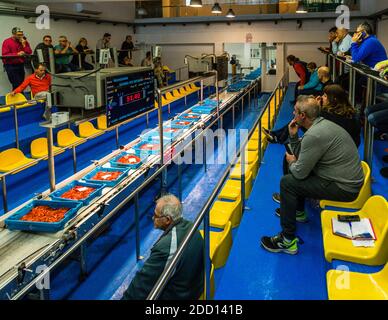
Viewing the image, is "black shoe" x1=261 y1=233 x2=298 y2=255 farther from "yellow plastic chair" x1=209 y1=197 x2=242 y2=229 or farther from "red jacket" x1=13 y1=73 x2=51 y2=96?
"red jacket" x1=13 y1=73 x2=51 y2=96

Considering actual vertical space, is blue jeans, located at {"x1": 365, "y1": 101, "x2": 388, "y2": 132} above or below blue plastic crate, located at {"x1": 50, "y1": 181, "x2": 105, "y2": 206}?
above

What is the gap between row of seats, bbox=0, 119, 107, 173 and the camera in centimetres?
614

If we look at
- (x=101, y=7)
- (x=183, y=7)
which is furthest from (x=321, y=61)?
(x=101, y=7)

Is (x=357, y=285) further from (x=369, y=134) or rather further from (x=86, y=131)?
(x=86, y=131)

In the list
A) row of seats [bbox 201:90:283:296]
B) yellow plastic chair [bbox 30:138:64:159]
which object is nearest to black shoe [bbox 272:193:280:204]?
row of seats [bbox 201:90:283:296]

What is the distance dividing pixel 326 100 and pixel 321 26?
14349mm

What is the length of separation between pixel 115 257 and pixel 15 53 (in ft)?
23.1

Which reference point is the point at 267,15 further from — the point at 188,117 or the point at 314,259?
the point at 314,259

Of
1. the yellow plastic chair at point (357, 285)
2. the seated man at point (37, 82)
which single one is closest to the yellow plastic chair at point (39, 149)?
the seated man at point (37, 82)

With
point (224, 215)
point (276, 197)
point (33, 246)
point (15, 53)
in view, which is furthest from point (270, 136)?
point (15, 53)

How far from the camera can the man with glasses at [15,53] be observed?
980 centimetres

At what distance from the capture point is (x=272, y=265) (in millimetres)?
3428

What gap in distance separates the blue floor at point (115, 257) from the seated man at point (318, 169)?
69.2 inches

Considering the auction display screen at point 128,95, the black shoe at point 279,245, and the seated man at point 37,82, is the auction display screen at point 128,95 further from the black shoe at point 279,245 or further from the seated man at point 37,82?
the seated man at point 37,82
